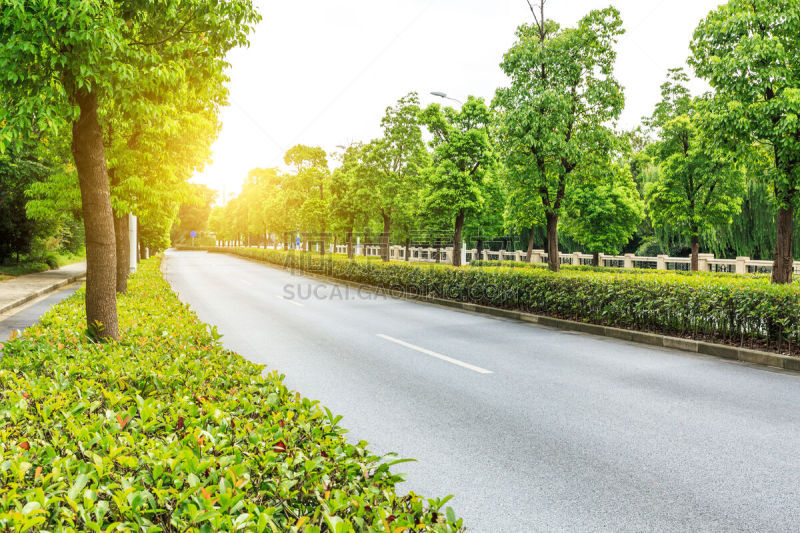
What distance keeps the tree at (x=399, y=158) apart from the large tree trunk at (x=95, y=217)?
22.7 metres

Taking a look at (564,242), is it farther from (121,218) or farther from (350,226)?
(121,218)

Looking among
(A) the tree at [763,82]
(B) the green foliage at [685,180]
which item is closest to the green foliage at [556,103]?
(A) the tree at [763,82]

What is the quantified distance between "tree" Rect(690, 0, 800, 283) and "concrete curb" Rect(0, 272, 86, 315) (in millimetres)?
19136

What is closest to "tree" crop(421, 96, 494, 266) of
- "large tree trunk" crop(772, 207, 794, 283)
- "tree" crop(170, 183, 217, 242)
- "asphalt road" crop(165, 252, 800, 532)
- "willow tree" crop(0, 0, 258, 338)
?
"large tree trunk" crop(772, 207, 794, 283)

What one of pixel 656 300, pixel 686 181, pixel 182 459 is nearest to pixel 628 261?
pixel 686 181

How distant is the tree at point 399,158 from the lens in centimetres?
2839

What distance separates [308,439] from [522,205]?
1630cm

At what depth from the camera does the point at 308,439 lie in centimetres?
256

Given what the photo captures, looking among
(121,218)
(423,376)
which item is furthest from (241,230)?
(423,376)

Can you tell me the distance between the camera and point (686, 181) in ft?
74.4

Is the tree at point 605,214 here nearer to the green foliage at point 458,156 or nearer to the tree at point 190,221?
the green foliage at point 458,156

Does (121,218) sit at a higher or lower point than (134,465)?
higher

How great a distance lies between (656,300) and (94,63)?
9989 mm

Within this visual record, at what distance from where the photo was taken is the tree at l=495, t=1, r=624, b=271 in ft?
48.5
